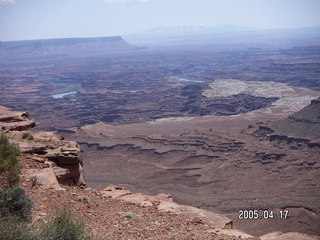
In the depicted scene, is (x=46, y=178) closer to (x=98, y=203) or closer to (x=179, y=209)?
(x=98, y=203)

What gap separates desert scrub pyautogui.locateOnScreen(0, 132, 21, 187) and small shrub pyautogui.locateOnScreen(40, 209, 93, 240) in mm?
3250

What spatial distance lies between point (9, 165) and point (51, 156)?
2.65 m

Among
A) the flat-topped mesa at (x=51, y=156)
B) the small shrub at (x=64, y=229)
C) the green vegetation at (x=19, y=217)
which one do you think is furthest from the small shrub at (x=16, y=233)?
the flat-topped mesa at (x=51, y=156)

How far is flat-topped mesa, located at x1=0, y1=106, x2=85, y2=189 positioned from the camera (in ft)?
35.8

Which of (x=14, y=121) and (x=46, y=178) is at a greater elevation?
(x=14, y=121)

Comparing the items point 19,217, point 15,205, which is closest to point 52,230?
point 19,217

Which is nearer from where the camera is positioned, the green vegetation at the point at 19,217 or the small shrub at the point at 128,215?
the green vegetation at the point at 19,217

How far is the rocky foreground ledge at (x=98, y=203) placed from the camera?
8.11m

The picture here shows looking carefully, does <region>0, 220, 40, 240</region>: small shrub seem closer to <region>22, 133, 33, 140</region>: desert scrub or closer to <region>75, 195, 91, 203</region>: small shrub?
<region>75, 195, 91, 203</region>: small shrub

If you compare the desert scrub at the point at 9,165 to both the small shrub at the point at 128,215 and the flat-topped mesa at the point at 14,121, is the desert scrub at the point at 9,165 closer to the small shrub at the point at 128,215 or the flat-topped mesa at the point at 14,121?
the small shrub at the point at 128,215

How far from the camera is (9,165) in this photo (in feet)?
31.4

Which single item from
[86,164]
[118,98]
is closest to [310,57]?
[118,98]

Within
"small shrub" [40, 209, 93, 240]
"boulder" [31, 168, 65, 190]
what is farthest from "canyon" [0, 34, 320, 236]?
"small shrub" [40, 209, 93, 240]

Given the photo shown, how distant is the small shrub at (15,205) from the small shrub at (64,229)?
1.07 metres
